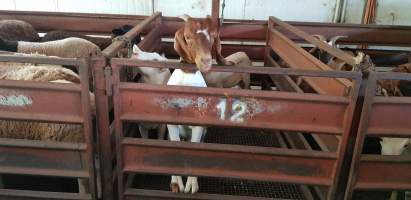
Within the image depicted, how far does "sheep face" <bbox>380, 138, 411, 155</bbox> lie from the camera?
86.6 inches

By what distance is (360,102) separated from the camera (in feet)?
5.71

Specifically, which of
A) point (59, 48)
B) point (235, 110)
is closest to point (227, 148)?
point (235, 110)

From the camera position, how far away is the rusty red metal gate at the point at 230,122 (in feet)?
5.68

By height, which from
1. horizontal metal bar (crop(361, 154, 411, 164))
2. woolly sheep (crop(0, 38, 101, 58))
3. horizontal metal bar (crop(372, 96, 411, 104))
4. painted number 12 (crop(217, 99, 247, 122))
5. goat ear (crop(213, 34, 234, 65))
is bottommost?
horizontal metal bar (crop(361, 154, 411, 164))

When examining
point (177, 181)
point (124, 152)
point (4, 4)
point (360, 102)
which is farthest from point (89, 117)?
point (4, 4)

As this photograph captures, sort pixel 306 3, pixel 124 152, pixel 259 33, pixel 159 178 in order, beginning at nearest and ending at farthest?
pixel 124 152, pixel 159 178, pixel 259 33, pixel 306 3

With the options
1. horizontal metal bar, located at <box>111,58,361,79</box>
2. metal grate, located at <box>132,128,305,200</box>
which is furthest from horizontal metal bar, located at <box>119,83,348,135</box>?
metal grate, located at <box>132,128,305,200</box>

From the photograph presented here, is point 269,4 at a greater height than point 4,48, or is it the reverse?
point 269,4

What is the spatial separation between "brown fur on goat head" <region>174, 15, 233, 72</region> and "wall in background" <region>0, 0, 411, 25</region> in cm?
338

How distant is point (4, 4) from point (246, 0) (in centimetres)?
385

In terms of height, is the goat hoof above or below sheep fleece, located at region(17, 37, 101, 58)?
below

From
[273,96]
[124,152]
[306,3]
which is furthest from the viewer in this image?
[306,3]

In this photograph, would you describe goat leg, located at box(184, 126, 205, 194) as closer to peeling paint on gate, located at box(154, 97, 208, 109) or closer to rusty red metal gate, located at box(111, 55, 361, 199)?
rusty red metal gate, located at box(111, 55, 361, 199)

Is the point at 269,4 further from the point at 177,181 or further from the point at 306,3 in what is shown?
the point at 177,181
